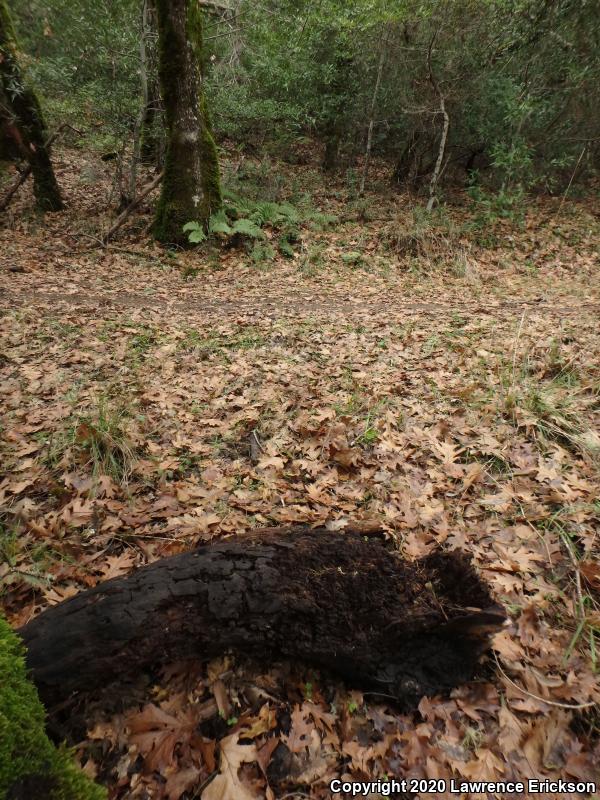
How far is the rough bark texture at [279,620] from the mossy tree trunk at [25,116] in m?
12.5

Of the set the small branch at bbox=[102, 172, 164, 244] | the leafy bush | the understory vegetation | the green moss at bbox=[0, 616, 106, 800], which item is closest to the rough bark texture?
the understory vegetation

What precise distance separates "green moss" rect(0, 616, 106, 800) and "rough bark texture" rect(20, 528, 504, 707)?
0.34 m

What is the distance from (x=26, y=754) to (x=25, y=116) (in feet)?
45.7

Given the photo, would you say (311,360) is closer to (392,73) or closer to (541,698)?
(541,698)

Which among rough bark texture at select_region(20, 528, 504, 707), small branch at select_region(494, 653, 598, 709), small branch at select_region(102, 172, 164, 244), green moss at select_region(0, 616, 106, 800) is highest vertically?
green moss at select_region(0, 616, 106, 800)

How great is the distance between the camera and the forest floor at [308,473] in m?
1.92

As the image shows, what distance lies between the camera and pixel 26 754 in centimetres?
137

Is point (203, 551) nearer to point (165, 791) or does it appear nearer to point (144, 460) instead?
point (165, 791)

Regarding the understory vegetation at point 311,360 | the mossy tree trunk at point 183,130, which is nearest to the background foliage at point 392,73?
the understory vegetation at point 311,360

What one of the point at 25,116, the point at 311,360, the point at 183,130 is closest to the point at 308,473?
the point at 311,360

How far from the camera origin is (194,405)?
4.55m

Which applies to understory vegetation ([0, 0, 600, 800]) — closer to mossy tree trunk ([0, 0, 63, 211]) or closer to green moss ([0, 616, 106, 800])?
green moss ([0, 616, 106, 800])

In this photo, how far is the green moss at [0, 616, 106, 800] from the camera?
1295 mm

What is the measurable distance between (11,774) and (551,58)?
14920 mm
